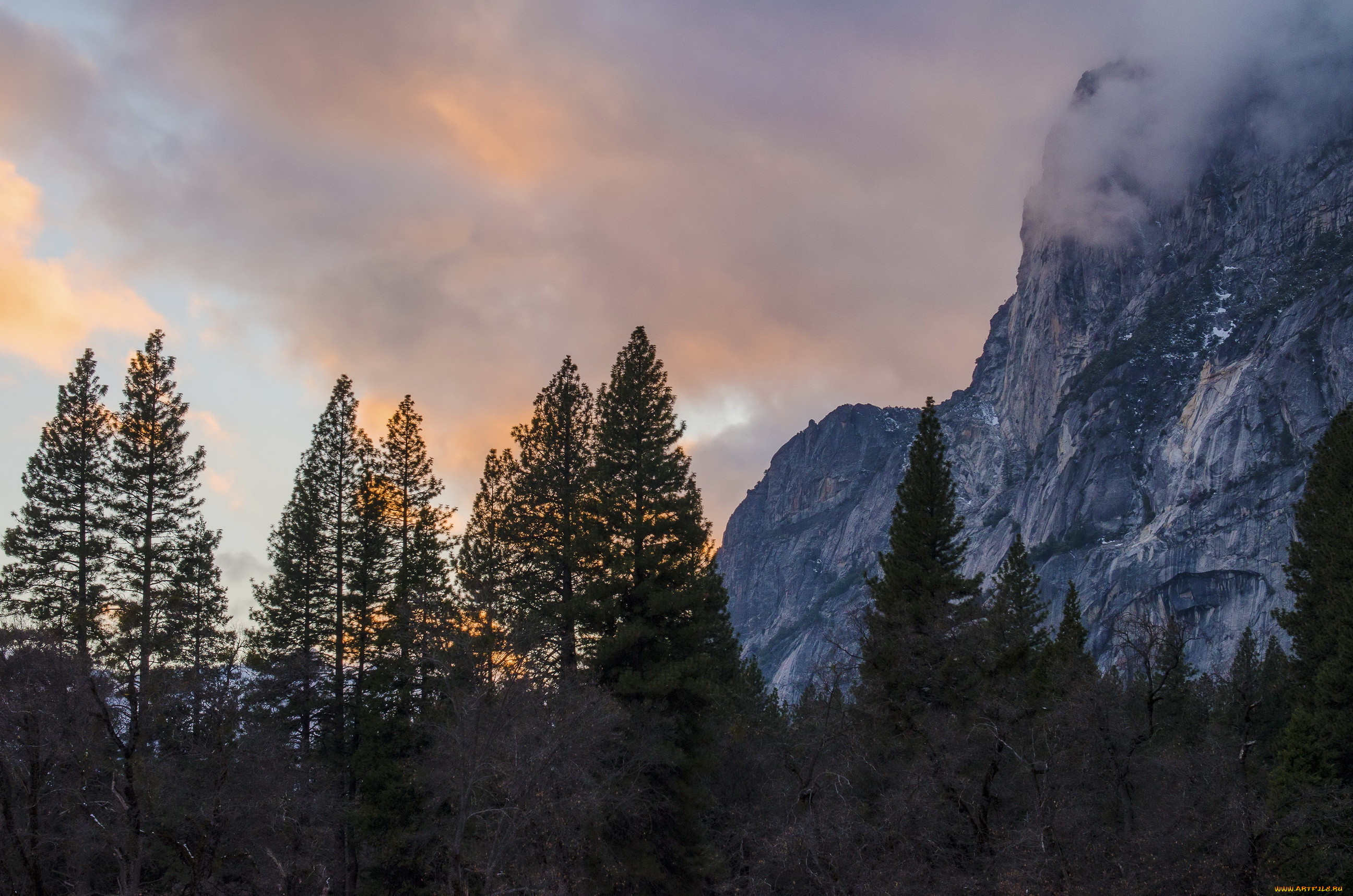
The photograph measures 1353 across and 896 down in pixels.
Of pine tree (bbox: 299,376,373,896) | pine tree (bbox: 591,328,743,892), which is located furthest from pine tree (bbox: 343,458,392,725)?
pine tree (bbox: 591,328,743,892)

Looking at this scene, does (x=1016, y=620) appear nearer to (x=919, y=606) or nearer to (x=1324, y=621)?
(x=1324, y=621)

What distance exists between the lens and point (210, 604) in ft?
108

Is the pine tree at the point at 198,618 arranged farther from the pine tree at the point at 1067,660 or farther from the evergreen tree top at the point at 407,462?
the pine tree at the point at 1067,660

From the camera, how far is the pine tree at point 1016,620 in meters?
27.0

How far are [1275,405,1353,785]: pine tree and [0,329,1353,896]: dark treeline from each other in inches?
6.6

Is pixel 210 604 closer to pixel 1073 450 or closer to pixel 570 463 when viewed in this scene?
pixel 570 463

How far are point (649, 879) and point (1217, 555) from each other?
145m

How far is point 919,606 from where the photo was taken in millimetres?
28406

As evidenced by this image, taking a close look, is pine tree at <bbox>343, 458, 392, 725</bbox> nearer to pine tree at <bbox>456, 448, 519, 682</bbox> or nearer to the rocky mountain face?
pine tree at <bbox>456, 448, 519, 682</bbox>

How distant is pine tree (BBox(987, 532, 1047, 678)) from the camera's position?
27.0 metres

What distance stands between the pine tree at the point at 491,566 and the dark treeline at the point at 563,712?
0.11 m

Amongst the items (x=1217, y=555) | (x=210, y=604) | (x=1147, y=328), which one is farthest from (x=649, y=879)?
(x=1147, y=328)

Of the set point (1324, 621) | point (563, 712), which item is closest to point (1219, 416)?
point (1324, 621)

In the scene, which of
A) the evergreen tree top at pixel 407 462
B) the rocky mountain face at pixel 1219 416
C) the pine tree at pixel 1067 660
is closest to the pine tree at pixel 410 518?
the evergreen tree top at pixel 407 462
